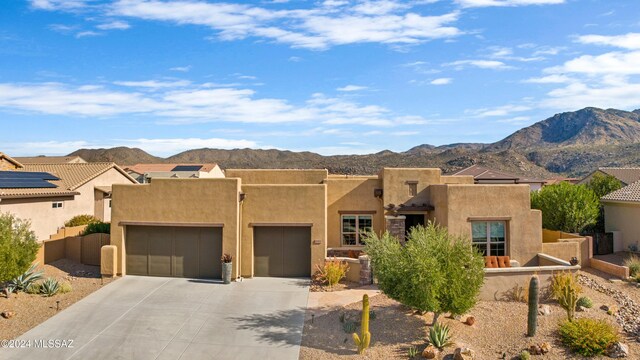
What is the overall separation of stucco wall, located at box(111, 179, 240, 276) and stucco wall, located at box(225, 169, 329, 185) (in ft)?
16.3

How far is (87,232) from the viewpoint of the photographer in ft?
77.3

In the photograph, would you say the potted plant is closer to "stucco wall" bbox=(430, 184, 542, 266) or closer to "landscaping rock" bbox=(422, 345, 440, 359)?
"landscaping rock" bbox=(422, 345, 440, 359)

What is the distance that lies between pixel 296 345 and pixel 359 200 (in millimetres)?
10202

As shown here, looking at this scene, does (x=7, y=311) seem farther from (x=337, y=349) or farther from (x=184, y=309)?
(x=337, y=349)

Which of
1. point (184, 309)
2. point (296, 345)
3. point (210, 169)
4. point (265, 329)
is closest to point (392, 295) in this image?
point (296, 345)

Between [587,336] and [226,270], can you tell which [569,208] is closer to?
[587,336]

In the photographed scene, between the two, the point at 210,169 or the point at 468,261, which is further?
the point at 210,169

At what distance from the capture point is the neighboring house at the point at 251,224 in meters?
19.3

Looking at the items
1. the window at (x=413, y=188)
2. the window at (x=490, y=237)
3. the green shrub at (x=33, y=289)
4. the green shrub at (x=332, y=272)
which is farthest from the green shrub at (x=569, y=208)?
the green shrub at (x=33, y=289)

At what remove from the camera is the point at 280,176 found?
24297 mm

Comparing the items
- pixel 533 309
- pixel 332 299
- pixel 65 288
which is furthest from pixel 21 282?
pixel 533 309

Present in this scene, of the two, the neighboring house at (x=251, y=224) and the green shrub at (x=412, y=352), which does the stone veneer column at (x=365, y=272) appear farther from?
the green shrub at (x=412, y=352)

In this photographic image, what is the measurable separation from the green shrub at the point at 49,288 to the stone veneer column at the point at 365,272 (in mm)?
11695

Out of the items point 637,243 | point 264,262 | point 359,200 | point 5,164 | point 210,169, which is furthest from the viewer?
point 210,169
